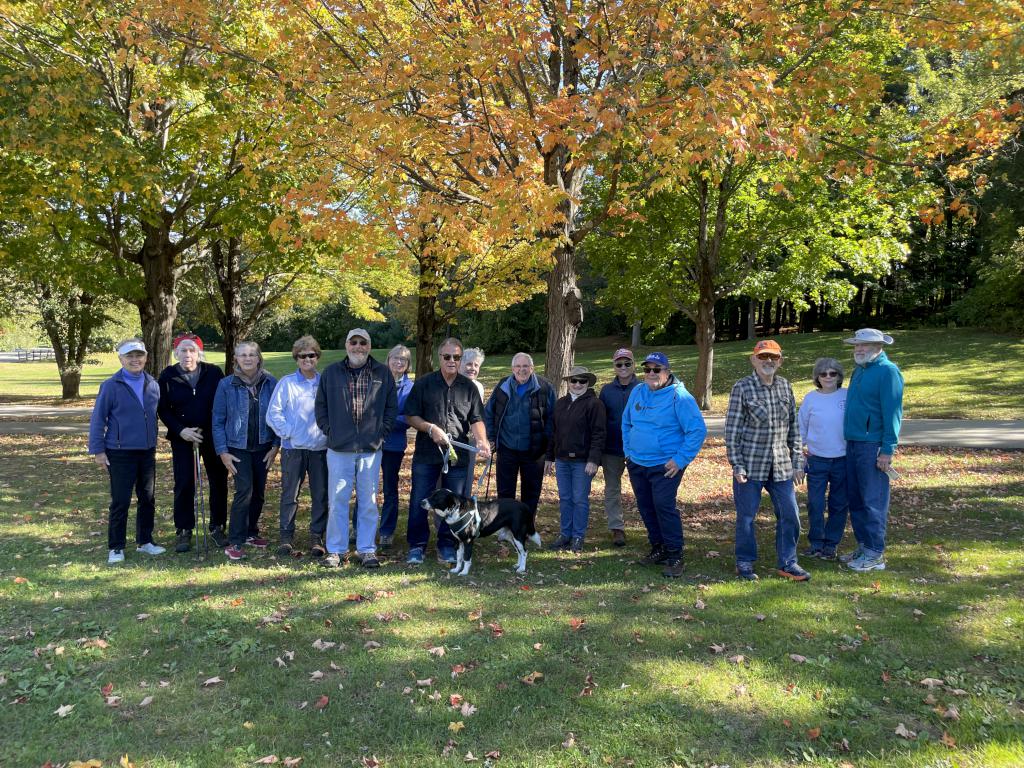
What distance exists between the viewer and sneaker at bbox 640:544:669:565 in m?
6.27

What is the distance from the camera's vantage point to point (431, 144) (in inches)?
299

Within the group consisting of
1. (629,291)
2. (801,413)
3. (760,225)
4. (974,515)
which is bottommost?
(974,515)

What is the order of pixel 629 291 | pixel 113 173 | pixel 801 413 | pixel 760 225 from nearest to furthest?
pixel 801 413, pixel 113 173, pixel 760 225, pixel 629 291

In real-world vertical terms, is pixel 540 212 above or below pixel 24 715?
above

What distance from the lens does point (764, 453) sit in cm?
570

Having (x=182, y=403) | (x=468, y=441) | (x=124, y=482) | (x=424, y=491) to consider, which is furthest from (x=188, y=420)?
(x=468, y=441)

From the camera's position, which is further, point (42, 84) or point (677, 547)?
point (42, 84)

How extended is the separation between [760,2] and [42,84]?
9227 mm

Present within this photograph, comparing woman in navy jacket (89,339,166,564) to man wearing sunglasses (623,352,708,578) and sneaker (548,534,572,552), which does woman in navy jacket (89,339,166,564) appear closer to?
sneaker (548,534,572,552)

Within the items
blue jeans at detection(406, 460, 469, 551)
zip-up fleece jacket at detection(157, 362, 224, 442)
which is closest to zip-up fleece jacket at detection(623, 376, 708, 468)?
blue jeans at detection(406, 460, 469, 551)

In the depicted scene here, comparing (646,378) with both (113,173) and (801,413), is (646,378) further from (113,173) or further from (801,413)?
(113,173)

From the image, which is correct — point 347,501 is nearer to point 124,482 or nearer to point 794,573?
point 124,482

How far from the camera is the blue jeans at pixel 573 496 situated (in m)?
6.73

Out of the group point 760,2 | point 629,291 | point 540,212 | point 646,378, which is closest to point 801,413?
point 646,378
